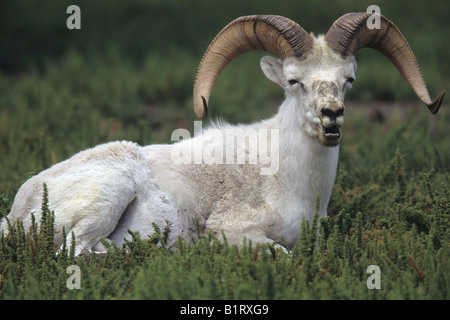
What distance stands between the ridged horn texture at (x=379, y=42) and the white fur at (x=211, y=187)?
14cm

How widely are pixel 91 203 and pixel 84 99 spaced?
26.7 feet

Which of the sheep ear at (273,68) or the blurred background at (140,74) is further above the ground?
the blurred background at (140,74)

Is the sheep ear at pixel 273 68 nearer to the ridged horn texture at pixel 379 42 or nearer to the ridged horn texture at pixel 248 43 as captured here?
the ridged horn texture at pixel 248 43

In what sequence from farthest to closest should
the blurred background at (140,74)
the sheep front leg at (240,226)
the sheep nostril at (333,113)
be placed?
the blurred background at (140,74) → the sheep front leg at (240,226) → the sheep nostril at (333,113)

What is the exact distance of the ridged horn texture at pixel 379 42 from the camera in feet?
20.7

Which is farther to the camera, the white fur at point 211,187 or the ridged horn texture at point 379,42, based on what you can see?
the ridged horn texture at point 379,42

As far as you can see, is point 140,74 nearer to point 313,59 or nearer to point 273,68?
point 273,68

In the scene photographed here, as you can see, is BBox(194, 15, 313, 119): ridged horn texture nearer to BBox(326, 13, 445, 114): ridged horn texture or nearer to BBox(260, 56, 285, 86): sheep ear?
BBox(260, 56, 285, 86): sheep ear

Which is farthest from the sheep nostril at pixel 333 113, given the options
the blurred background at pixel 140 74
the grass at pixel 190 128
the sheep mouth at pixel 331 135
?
the blurred background at pixel 140 74

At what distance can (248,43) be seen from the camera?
6.79m

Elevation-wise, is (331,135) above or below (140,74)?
below

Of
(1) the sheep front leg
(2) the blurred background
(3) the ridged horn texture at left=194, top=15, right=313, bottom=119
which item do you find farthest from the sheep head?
(2) the blurred background

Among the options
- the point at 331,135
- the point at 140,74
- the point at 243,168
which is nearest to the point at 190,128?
the point at 140,74

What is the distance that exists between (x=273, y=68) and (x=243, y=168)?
105 centimetres
